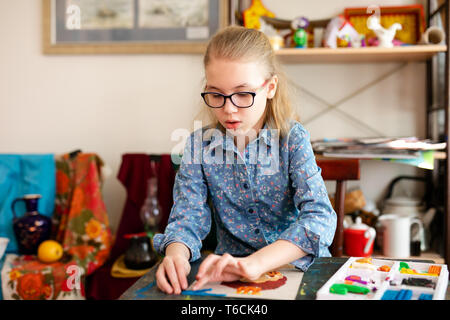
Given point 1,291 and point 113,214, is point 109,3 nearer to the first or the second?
point 113,214

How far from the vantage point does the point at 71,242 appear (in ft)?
4.77

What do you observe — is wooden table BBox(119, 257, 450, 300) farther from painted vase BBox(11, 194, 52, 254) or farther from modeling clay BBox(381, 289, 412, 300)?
painted vase BBox(11, 194, 52, 254)

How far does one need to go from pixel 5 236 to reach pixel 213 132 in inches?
41.0

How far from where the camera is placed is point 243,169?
2.62ft

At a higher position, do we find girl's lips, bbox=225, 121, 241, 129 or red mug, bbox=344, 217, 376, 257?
girl's lips, bbox=225, 121, 241, 129

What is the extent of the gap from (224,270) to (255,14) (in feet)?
3.90

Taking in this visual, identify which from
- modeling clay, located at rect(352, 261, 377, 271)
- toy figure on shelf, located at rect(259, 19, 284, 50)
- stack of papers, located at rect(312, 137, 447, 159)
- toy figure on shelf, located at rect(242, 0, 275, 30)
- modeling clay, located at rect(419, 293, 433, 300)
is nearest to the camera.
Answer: modeling clay, located at rect(419, 293, 433, 300)

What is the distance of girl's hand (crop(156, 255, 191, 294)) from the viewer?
531mm

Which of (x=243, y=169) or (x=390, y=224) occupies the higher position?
(x=243, y=169)

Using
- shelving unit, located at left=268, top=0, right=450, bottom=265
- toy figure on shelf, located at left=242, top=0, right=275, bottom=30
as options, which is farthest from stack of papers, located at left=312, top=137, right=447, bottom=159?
toy figure on shelf, located at left=242, top=0, right=275, bottom=30

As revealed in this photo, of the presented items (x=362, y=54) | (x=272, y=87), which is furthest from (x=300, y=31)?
(x=272, y=87)

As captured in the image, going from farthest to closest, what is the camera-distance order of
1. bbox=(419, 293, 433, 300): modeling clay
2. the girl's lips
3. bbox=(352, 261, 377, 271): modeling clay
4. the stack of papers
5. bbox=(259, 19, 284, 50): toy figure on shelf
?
bbox=(259, 19, 284, 50): toy figure on shelf, the stack of papers, the girl's lips, bbox=(352, 261, 377, 271): modeling clay, bbox=(419, 293, 433, 300): modeling clay

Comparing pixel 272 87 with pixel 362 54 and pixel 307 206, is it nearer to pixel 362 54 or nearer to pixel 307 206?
pixel 307 206
